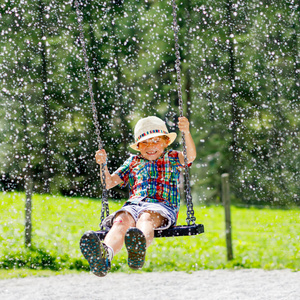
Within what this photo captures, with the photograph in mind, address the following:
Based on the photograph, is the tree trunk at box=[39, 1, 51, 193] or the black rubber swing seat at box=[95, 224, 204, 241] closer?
the black rubber swing seat at box=[95, 224, 204, 241]

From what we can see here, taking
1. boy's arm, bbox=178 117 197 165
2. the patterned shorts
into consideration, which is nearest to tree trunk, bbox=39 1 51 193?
boy's arm, bbox=178 117 197 165

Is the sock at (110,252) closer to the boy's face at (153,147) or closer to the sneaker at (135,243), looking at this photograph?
the sneaker at (135,243)

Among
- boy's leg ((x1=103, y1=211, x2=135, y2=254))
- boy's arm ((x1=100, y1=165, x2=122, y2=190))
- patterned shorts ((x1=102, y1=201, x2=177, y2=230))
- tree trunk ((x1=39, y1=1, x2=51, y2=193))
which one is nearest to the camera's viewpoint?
boy's leg ((x1=103, y1=211, x2=135, y2=254))

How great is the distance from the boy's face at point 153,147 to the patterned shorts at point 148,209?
1.37ft

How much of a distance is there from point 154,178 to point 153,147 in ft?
0.76

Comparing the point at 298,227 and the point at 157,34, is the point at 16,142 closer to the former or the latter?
the point at 157,34

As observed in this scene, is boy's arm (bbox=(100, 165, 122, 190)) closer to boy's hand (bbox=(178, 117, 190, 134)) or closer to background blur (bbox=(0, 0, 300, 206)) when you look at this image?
boy's hand (bbox=(178, 117, 190, 134))

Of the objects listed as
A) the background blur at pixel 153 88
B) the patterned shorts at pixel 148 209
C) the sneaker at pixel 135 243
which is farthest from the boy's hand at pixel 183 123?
the background blur at pixel 153 88

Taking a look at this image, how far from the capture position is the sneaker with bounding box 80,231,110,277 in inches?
113

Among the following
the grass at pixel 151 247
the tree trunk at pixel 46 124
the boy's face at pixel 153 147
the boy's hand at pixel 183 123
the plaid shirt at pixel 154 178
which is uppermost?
the tree trunk at pixel 46 124

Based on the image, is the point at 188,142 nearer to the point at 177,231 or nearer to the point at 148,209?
the point at 148,209

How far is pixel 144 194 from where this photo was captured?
3574 millimetres

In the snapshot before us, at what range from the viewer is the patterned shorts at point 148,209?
3.32 meters

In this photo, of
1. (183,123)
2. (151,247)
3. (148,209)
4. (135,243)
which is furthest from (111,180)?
(151,247)
